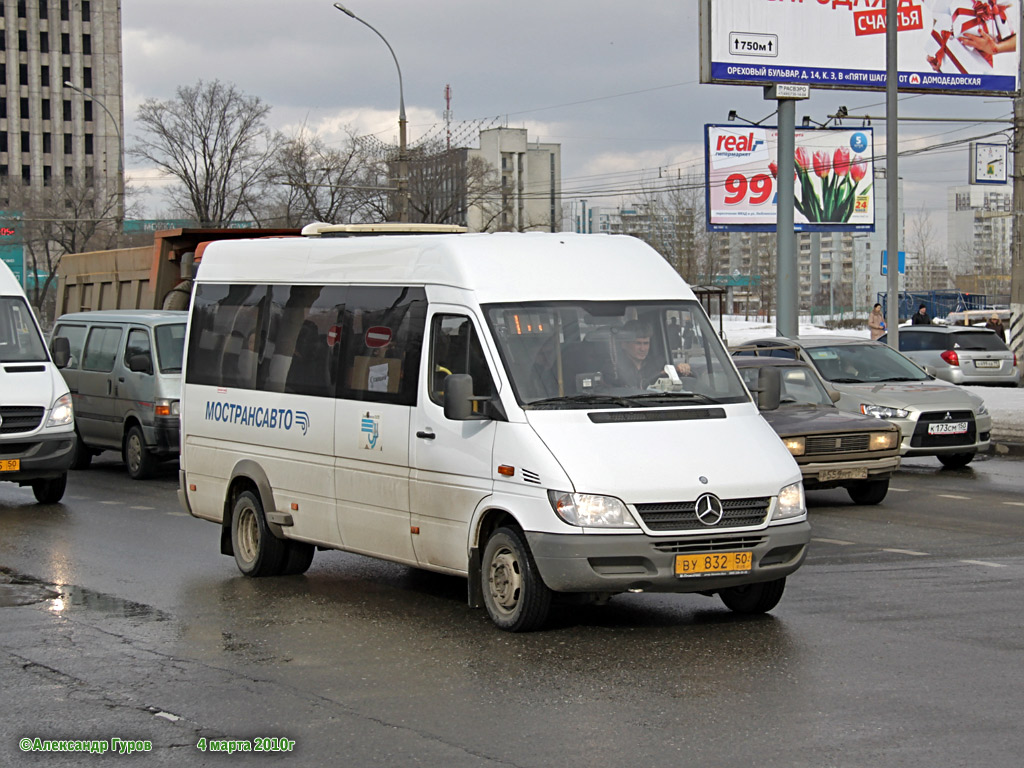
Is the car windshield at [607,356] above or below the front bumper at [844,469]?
above

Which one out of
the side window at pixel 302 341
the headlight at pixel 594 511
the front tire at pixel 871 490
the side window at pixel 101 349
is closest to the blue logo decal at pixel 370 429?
the side window at pixel 302 341

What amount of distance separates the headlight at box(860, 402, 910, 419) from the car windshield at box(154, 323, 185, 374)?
865cm

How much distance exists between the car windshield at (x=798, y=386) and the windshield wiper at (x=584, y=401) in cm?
753

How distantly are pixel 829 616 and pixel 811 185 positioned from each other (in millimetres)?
33539

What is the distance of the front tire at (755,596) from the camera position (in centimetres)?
842

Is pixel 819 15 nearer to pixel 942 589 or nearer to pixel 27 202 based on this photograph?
pixel 942 589

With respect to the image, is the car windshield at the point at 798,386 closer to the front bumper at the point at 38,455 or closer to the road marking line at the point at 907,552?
the road marking line at the point at 907,552

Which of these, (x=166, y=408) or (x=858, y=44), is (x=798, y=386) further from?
(x=858, y=44)

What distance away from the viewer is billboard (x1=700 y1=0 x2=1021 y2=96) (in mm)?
32531

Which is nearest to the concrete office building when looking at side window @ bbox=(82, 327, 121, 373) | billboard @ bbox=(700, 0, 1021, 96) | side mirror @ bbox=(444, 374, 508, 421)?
billboard @ bbox=(700, 0, 1021, 96)

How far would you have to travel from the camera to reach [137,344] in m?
18.6

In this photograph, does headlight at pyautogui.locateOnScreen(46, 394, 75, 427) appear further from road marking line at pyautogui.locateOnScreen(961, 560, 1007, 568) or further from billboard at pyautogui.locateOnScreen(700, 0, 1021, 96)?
billboard at pyautogui.locateOnScreen(700, 0, 1021, 96)

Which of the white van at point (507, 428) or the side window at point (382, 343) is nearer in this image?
the white van at point (507, 428)

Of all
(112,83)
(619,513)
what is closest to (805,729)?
(619,513)
